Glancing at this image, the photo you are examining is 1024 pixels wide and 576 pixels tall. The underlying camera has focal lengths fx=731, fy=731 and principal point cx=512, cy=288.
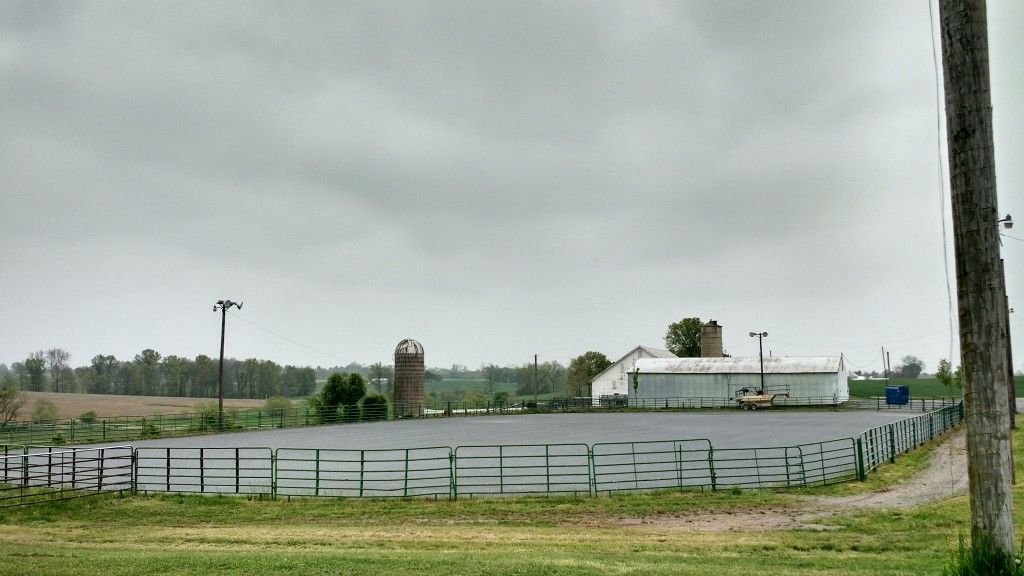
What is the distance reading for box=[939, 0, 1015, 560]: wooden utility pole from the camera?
6848 millimetres

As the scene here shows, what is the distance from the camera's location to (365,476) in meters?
24.4

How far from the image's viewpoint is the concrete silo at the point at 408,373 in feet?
245

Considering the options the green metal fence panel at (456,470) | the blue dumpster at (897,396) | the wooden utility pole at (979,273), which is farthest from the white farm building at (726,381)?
the wooden utility pole at (979,273)

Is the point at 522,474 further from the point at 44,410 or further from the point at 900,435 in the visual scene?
the point at 44,410

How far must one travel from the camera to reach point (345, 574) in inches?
388

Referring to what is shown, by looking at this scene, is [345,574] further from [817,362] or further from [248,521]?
[817,362]

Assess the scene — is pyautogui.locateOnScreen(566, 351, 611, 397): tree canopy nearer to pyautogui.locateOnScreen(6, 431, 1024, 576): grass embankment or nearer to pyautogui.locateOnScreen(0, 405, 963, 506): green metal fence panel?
pyautogui.locateOnScreen(0, 405, 963, 506): green metal fence panel

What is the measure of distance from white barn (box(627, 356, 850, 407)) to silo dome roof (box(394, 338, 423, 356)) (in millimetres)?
25412

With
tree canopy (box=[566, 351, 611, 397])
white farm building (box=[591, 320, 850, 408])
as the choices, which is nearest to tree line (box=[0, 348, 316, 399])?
tree canopy (box=[566, 351, 611, 397])

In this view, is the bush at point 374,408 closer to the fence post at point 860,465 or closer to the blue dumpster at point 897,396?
the fence post at point 860,465

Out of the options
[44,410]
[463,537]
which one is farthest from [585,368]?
[463,537]

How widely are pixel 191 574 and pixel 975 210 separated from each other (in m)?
10.3

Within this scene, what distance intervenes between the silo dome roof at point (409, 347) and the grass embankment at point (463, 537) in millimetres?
57377

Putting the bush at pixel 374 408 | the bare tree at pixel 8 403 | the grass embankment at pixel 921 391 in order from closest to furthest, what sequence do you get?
the bare tree at pixel 8 403
the bush at pixel 374 408
the grass embankment at pixel 921 391
